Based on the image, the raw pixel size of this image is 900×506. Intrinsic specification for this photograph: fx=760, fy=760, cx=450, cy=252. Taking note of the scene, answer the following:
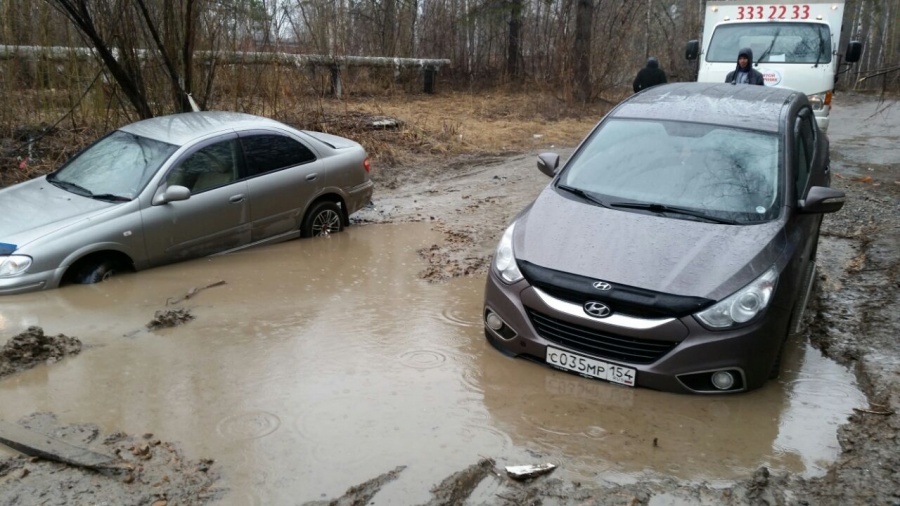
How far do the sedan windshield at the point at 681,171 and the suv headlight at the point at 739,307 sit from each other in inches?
27.8

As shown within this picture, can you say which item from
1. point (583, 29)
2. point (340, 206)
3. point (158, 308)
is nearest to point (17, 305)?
point (158, 308)

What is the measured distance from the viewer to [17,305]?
5875 mm

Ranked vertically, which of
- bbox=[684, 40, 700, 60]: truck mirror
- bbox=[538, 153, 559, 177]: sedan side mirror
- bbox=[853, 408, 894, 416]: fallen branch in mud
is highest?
bbox=[684, 40, 700, 60]: truck mirror

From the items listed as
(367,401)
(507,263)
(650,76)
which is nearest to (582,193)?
(507,263)

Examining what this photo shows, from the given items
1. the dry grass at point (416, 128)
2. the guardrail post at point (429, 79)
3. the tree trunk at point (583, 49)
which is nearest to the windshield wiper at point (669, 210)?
the dry grass at point (416, 128)

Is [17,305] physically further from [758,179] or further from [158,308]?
[758,179]

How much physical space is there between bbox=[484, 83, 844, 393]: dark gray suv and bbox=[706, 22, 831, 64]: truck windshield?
24.2 feet

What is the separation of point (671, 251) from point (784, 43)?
32.4ft

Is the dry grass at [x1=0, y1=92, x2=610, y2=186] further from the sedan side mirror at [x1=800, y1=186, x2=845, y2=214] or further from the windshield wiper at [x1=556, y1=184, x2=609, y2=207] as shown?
the sedan side mirror at [x1=800, y1=186, x2=845, y2=214]

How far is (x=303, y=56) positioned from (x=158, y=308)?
9517 mm

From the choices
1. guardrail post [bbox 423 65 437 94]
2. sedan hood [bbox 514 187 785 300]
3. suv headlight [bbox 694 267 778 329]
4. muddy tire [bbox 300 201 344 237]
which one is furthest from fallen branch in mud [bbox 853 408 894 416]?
guardrail post [bbox 423 65 437 94]

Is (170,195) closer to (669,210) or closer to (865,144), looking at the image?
(669,210)

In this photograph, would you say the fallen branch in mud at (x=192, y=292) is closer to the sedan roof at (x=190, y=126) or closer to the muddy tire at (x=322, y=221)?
the sedan roof at (x=190, y=126)

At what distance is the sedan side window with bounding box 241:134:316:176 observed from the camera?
25.4 feet
